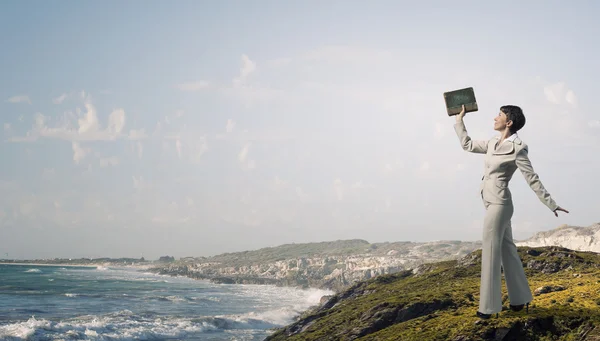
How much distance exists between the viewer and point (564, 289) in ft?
68.1

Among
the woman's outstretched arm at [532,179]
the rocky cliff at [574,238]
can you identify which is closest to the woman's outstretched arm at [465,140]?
the woman's outstretched arm at [532,179]

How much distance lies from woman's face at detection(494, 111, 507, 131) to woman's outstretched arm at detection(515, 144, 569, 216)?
78cm

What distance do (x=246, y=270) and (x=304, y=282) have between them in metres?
60.5

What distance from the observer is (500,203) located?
13.1m

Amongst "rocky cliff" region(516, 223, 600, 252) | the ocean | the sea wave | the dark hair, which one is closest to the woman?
the dark hair

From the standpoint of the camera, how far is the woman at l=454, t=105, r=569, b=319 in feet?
42.5

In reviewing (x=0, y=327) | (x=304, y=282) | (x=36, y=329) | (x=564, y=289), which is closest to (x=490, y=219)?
(x=564, y=289)

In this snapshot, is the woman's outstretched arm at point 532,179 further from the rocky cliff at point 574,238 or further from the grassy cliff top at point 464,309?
the rocky cliff at point 574,238

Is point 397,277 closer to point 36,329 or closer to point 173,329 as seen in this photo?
point 173,329

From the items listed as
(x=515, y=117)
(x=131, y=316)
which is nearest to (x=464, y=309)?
(x=515, y=117)

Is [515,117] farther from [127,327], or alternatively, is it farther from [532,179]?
[127,327]

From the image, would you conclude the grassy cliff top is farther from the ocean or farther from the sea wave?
the sea wave

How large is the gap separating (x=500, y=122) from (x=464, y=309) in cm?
1114

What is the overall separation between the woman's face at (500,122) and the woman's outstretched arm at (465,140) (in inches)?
21.1
